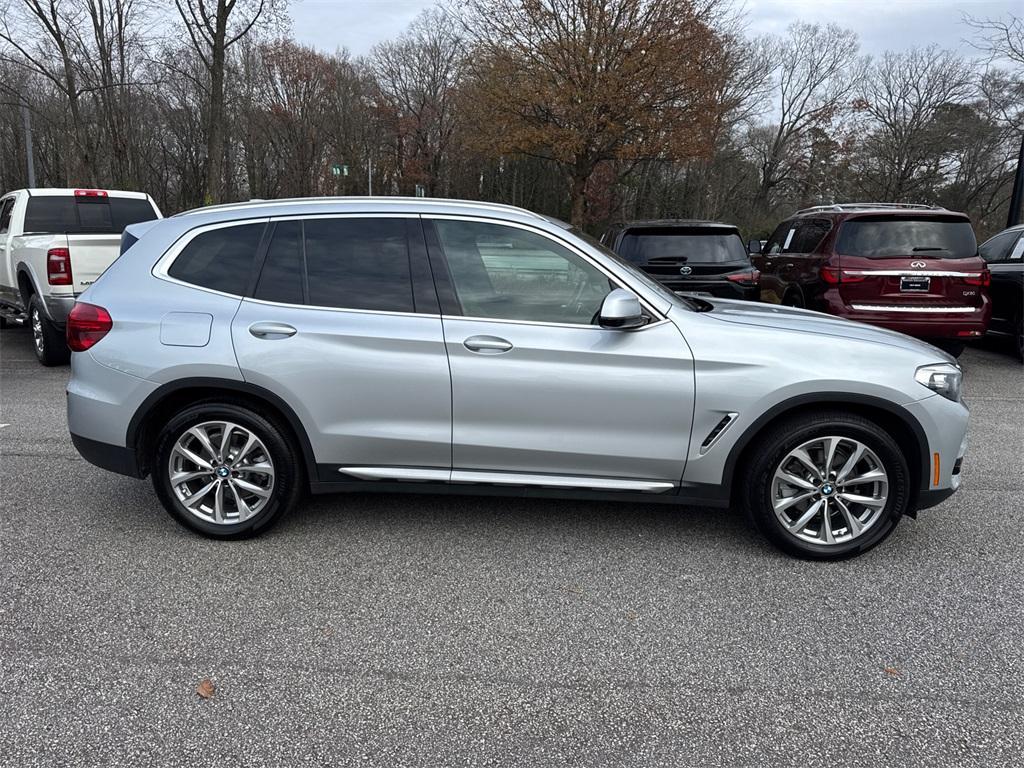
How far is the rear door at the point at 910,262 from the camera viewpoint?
8.12 meters

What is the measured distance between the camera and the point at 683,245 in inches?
342

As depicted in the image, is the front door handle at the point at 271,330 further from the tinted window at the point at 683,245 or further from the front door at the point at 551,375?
the tinted window at the point at 683,245

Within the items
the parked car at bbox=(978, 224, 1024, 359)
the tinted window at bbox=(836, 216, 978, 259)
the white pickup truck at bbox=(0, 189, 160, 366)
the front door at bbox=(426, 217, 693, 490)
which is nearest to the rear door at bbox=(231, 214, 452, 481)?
the front door at bbox=(426, 217, 693, 490)

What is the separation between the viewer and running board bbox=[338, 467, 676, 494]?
3.76 m

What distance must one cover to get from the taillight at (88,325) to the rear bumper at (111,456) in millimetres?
514

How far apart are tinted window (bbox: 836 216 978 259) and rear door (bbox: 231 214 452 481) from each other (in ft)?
20.5

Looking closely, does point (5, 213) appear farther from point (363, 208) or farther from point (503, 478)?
point (503, 478)

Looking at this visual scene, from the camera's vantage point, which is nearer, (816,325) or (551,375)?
(551,375)

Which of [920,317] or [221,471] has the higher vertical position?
[920,317]

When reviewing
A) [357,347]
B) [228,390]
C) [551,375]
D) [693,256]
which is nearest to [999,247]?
[693,256]

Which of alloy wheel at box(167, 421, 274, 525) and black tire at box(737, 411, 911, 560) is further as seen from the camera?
alloy wheel at box(167, 421, 274, 525)

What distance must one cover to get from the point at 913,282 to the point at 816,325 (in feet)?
16.6

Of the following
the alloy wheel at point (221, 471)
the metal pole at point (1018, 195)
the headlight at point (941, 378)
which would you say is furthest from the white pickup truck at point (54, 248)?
the metal pole at point (1018, 195)

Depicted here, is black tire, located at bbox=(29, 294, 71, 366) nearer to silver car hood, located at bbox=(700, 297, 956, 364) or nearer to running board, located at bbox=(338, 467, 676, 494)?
running board, located at bbox=(338, 467, 676, 494)
